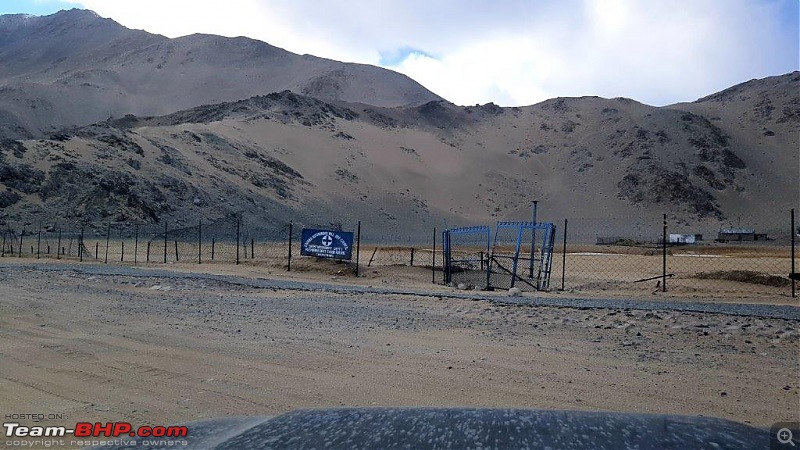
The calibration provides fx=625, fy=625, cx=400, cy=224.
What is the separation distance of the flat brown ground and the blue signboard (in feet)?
42.6

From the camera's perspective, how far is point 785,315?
35.1 ft

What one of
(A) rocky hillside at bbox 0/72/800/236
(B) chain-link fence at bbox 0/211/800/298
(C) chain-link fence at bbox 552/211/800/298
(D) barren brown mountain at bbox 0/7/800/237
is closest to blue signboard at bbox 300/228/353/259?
(B) chain-link fence at bbox 0/211/800/298

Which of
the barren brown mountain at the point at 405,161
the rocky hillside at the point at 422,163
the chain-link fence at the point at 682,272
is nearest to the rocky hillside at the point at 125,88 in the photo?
the barren brown mountain at the point at 405,161

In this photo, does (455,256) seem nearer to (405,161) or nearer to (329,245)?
(329,245)

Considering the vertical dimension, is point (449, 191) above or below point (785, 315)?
above

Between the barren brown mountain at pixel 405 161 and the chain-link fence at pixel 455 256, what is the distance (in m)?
4.98

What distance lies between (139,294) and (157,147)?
5640cm

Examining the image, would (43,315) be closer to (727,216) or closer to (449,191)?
(449,191)

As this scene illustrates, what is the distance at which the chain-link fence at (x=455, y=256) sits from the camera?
20188 mm

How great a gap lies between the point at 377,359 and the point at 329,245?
60.8ft

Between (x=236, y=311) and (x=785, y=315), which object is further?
(x=236, y=311)

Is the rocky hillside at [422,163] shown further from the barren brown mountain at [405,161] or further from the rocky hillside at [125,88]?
the rocky hillside at [125,88]

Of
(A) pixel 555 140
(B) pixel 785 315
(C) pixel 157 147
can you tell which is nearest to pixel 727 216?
(A) pixel 555 140

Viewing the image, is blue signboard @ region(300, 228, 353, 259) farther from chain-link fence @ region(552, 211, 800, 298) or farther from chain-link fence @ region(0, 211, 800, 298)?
chain-link fence @ region(552, 211, 800, 298)
